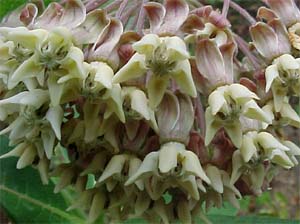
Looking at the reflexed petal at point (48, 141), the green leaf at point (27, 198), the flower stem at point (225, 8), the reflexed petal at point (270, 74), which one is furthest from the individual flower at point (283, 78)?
the green leaf at point (27, 198)

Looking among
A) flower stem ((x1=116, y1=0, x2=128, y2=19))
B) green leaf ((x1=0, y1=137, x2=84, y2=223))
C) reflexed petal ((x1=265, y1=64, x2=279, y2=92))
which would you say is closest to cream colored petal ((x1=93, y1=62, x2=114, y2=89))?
flower stem ((x1=116, y1=0, x2=128, y2=19))

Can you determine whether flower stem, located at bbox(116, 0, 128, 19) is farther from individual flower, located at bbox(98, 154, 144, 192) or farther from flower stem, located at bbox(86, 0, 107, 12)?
individual flower, located at bbox(98, 154, 144, 192)

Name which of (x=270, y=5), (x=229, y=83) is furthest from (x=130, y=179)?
(x=270, y=5)

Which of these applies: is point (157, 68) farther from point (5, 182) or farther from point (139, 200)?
point (5, 182)

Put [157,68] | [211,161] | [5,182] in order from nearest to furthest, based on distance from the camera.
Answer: [157,68]
[211,161]
[5,182]

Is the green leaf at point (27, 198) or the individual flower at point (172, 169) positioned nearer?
the individual flower at point (172, 169)

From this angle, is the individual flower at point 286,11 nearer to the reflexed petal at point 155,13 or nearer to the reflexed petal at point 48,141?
the reflexed petal at point 155,13
